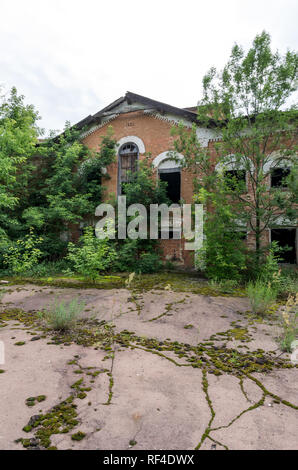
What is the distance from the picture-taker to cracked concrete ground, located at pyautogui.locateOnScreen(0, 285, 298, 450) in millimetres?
1742

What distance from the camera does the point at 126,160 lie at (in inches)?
463

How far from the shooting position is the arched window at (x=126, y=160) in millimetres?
11599

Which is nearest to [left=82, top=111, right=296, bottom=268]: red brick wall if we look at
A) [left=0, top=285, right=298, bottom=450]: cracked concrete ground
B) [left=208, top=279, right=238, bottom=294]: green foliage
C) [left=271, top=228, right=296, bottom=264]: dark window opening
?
[left=271, top=228, right=296, bottom=264]: dark window opening

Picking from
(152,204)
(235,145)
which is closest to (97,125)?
(152,204)

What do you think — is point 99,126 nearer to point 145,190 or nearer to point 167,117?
point 167,117

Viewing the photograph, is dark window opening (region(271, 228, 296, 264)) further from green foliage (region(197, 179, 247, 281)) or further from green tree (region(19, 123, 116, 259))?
green tree (region(19, 123, 116, 259))

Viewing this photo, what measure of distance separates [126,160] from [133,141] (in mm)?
828

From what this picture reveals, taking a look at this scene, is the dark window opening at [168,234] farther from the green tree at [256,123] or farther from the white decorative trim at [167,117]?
the white decorative trim at [167,117]

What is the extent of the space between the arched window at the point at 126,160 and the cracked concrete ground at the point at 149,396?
8.65m

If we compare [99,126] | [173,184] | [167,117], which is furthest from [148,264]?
[99,126]

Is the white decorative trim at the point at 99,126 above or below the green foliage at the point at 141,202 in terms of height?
above

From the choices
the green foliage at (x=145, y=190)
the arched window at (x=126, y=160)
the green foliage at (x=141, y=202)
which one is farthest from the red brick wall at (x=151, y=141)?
the green foliage at (x=145, y=190)

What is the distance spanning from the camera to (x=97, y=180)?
11594mm
